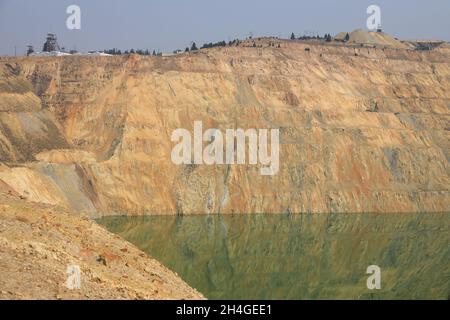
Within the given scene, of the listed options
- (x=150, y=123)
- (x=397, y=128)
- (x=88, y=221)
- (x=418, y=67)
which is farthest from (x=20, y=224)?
(x=418, y=67)

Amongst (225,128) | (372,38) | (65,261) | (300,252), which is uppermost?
(372,38)

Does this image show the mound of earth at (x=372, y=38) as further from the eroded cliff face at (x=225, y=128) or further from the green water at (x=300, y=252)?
the green water at (x=300, y=252)

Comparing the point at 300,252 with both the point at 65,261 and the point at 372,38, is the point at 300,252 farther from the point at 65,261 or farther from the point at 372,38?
the point at 372,38

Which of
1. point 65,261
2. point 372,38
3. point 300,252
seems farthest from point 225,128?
point 65,261

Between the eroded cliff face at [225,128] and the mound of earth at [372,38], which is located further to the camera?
the mound of earth at [372,38]

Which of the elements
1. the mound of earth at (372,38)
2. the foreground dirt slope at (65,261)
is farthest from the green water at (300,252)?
the mound of earth at (372,38)
